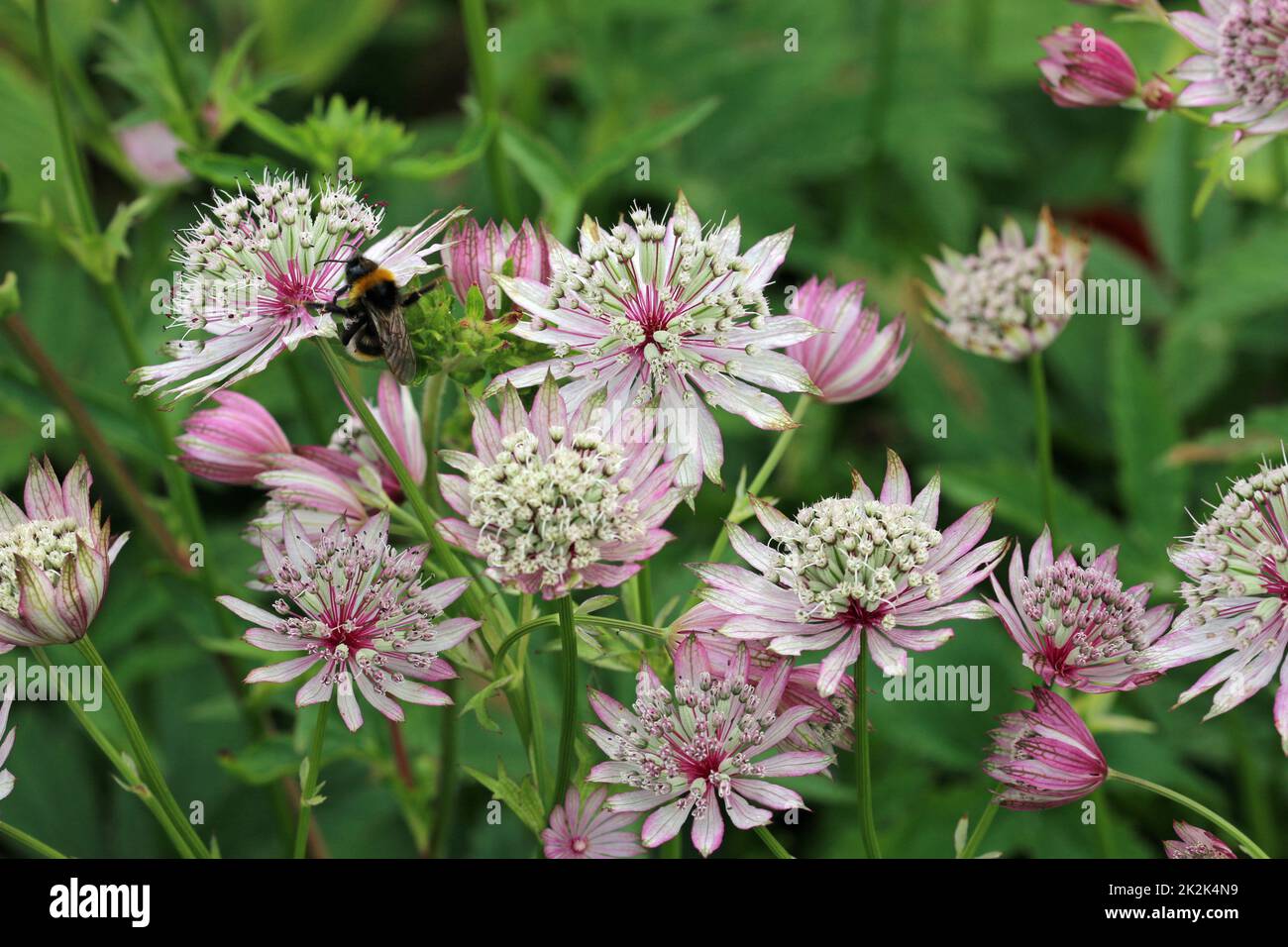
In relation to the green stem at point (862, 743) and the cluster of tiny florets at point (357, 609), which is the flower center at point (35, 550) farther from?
the green stem at point (862, 743)

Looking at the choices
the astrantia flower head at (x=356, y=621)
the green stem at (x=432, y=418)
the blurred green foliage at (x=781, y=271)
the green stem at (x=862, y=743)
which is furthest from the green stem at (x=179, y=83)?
the green stem at (x=862, y=743)

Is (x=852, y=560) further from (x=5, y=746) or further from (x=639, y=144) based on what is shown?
(x=639, y=144)

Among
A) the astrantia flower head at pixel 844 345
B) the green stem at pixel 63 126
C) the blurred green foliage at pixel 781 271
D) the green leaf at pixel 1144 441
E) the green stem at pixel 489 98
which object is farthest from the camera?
the green leaf at pixel 1144 441

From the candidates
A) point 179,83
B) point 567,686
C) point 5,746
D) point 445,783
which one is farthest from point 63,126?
point 567,686

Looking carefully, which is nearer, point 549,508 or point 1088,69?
point 549,508

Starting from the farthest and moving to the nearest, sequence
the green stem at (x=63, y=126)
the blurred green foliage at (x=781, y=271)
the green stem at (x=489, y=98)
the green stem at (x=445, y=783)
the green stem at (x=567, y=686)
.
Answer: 1. the blurred green foliage at (x=781, y=271)
2. the green stem at (x=489, y=98)
3. the green stem at (x=63, y=126)
4. the green stem at (x=445, y=783)
5. the green stem at (x=567, y=686)

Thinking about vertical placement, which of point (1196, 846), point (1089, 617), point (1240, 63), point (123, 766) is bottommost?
point (1196, 846)

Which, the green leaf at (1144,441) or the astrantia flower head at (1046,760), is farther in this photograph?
the green leaf at (1144,441)

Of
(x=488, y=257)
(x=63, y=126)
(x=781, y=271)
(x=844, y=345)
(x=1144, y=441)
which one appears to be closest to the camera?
(x=488, y=257)

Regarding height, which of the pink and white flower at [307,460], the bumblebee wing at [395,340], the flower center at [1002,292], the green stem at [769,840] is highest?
the flower center at [1002,292]
